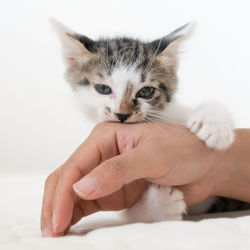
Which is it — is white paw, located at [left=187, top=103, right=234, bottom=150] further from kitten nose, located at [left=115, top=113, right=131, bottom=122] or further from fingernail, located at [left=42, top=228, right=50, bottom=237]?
fingernail, located at [left=42, top=228, right=50, bottom=237]

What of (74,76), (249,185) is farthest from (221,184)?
(74,76)

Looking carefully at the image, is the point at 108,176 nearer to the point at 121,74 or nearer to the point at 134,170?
the point at 134,170

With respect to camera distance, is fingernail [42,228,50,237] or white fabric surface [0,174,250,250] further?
fingernail [42,228,50,237]

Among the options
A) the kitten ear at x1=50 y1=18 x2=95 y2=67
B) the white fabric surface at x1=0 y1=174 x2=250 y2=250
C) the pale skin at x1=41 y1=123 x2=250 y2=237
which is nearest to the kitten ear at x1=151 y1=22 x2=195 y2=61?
the kitten ear at x1=50 y1=18 x2=95 y2=67

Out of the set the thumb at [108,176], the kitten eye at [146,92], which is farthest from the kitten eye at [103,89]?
the thumb at [108,176]

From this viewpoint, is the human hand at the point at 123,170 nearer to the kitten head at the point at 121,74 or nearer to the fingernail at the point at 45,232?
the fingernail at the point at 45,232

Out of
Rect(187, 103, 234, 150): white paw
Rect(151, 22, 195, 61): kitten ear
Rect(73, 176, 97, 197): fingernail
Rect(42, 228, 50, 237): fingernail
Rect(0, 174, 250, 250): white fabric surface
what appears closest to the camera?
Rect(0, 174, 250, 250): white fabric surface

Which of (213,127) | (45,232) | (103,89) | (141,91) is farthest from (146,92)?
(45,232)
